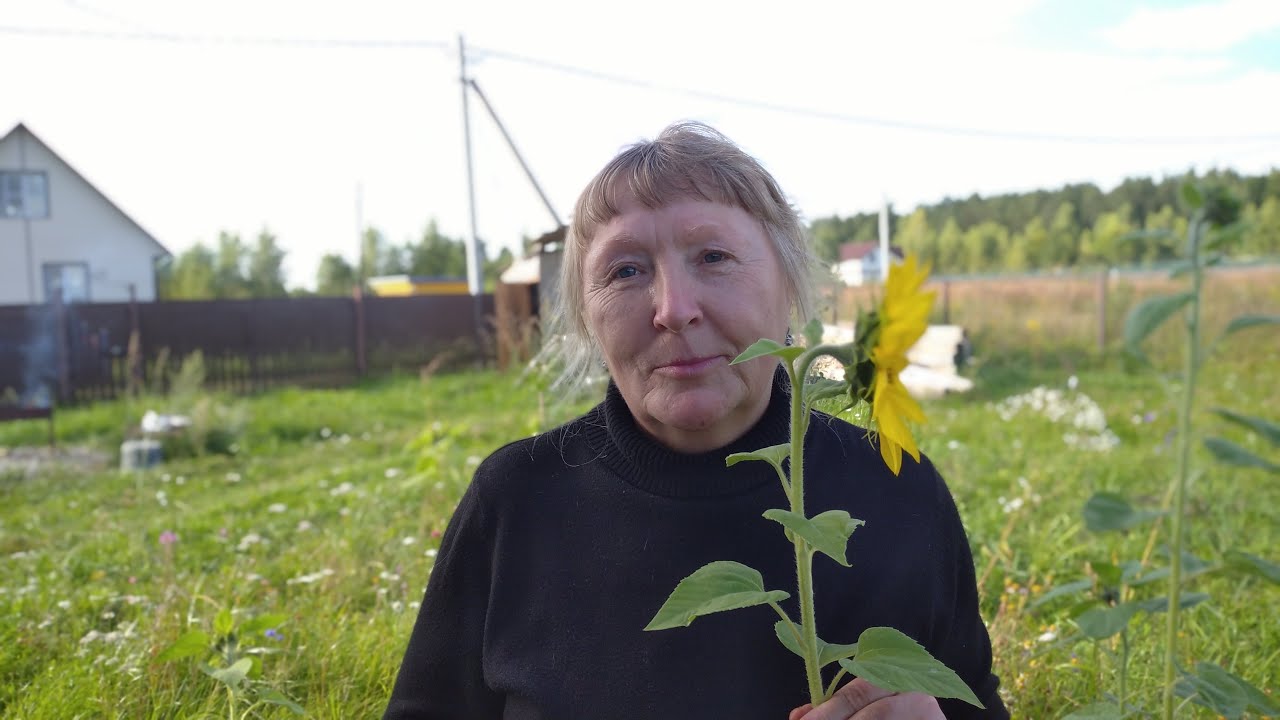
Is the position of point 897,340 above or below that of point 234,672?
above

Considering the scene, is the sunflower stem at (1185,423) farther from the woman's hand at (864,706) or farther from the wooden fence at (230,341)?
the wooden fence at (230,341)

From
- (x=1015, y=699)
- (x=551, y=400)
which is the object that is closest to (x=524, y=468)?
(x=1015, y=699)

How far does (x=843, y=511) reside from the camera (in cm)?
81

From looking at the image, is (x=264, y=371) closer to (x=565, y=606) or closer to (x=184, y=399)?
(x=184, y=399)

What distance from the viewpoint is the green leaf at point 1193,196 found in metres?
1.14

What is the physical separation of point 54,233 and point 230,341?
1648 cm

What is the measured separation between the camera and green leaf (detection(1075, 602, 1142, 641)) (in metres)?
1.32

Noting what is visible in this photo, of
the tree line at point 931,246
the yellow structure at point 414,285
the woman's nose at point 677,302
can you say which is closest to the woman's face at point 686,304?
the woman's nose at point 677,302

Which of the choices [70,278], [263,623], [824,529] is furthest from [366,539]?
[70,278]

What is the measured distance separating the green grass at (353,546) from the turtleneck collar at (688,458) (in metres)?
0.27

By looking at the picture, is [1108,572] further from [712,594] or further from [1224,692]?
[712,594]

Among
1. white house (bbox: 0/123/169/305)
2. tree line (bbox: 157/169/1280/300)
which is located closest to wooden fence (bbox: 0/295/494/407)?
tree line (bbox: 157/169/1280/300)

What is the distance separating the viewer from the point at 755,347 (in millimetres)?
710

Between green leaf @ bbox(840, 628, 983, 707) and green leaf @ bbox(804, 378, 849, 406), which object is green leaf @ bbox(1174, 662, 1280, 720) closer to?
green leaf @ bbox(840, 628, 983, 707)
